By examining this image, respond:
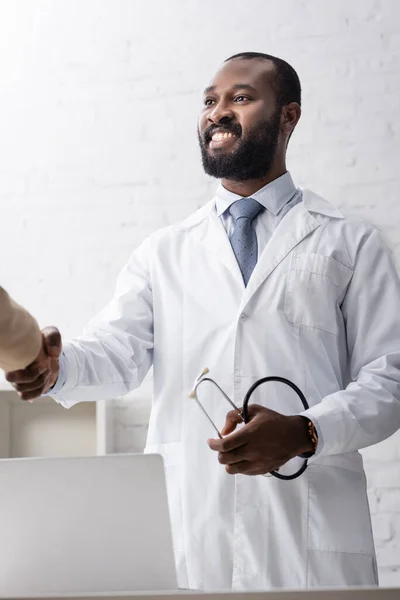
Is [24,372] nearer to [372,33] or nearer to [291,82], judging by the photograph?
[291,82]

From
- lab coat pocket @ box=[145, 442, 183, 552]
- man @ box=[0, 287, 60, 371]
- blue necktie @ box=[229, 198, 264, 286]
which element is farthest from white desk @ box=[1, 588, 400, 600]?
blue necktie @ box=[229, 198, 264, 286]

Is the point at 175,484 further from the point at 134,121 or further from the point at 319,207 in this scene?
the point at 134,121

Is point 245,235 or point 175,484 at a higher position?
point 245,235

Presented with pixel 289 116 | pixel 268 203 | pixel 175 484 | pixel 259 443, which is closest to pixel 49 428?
pixel 175 484

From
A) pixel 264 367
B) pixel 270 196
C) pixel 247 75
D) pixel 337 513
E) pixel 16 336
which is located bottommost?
pixel 337 513

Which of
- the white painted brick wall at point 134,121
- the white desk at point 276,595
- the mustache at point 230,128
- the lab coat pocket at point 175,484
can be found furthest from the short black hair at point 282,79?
the white desk at point 276,595

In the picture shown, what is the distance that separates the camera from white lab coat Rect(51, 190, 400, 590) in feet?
5.55

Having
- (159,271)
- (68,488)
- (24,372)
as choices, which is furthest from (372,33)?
(68,488)

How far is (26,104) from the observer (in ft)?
10.0

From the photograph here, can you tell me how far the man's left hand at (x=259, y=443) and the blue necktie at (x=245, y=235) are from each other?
1.53ft

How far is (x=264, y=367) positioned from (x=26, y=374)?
0.54 metres

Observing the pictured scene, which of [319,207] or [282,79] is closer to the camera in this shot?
[319,207]

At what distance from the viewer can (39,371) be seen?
1.51 m

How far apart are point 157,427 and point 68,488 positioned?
799 mm
